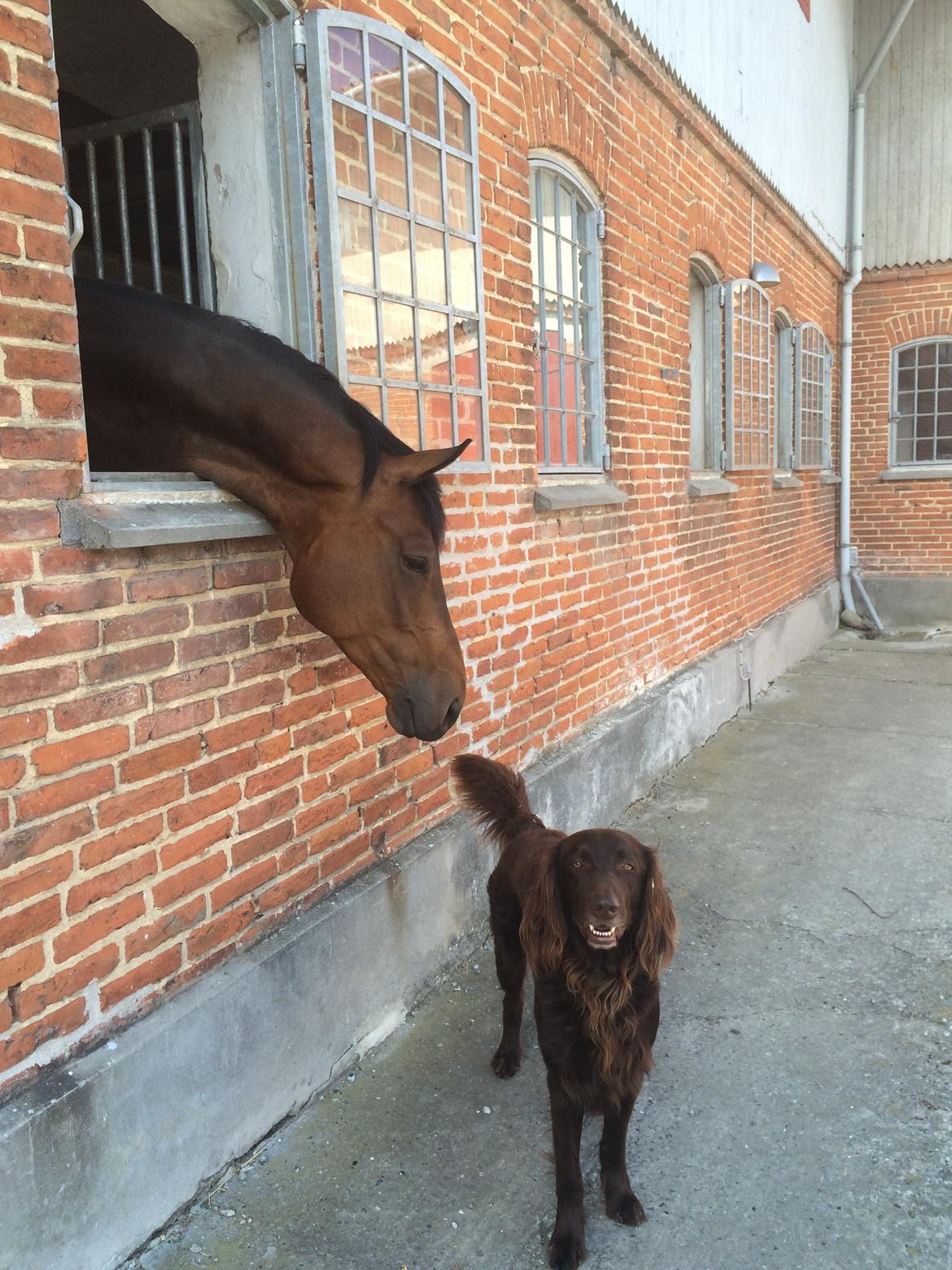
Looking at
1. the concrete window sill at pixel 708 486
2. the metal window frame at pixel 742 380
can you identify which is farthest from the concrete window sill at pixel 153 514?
the metal window frame at pixel 742 380

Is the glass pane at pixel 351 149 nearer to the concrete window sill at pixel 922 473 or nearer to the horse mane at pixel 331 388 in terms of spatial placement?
A: the horse mane at pixel 331 388

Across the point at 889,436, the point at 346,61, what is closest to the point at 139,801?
the point at 346,61

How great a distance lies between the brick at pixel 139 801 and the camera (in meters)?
2.36

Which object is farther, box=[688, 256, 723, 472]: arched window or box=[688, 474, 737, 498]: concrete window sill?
box=[688, 256, 723, 472]: arched window

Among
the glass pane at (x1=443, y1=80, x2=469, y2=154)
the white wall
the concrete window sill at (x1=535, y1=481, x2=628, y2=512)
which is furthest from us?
the white wall

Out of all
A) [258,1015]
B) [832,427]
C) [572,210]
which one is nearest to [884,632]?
[832,427]

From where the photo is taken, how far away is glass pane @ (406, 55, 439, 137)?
11.5 ft

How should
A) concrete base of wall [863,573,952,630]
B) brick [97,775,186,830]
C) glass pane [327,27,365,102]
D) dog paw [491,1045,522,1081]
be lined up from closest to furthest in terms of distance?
brick [97,775,186,830] < glass pane [327,27,365,102] < dog paw [491,1045,522,1081] < concrete base of wall [863,573,952,630]

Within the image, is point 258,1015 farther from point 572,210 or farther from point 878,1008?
point 572,210

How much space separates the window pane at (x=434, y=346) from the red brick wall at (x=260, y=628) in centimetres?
47

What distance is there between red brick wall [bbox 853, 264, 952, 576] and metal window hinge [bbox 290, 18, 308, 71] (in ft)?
37.7

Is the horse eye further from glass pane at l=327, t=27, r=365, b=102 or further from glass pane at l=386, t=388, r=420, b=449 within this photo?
glass pane at l=327, t=27, r=365, b=102

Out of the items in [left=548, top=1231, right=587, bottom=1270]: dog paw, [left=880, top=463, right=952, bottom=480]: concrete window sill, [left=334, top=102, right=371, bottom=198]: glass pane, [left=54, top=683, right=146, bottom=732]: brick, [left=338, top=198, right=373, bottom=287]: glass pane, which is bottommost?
[left=548, top=1231, right=587, bottom=1270]: dog paw

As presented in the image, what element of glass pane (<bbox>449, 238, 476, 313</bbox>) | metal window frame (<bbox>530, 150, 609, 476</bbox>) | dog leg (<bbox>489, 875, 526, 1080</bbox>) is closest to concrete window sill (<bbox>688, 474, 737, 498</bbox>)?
metal window frame (<bbox>530, 150, 609, 476</bbox>)
